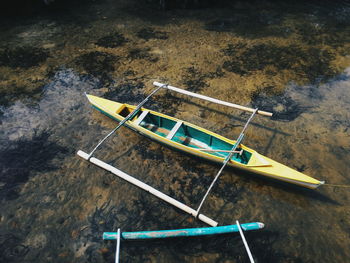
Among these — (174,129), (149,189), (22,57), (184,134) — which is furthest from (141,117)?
(22,57)

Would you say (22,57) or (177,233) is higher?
(22,57)

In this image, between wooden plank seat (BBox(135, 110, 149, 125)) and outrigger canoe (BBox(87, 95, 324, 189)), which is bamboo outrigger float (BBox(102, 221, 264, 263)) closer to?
outrigger canoe (BBox(87, 95, 324, 189))

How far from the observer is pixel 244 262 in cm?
620

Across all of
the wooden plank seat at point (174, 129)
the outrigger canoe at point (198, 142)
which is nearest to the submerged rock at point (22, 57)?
the outrigger canoe at point (198, 142)

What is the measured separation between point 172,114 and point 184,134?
1497 millimetres

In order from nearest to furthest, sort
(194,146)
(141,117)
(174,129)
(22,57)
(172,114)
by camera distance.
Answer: (174,129) < (194,146) < (141,117) < (172,114) < (22,57)

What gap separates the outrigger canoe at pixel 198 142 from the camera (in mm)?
7086

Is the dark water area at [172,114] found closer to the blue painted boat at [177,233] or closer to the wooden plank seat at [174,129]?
the blue painted boat at [177,233]

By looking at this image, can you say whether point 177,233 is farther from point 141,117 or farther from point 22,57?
point 22,57

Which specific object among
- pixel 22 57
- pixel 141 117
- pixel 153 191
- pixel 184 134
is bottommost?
pixel 184 134

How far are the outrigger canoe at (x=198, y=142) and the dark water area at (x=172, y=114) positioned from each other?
1.89 ft

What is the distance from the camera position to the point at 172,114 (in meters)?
10.4

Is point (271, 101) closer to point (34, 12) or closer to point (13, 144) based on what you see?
point (13, 144)

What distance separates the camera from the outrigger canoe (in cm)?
709
